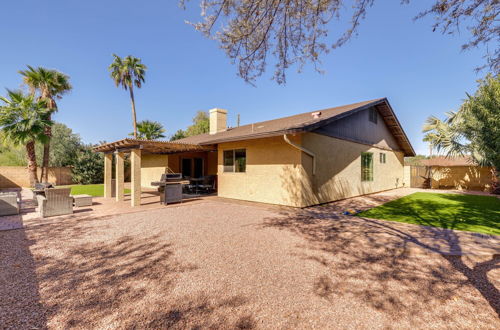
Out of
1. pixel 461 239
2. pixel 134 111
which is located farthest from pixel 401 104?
pixel 134 111

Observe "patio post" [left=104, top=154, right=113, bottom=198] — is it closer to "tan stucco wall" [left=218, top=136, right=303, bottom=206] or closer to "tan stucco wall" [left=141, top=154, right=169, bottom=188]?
"tan stucco wall" [left=141, top=154, right=169, bottom=188]

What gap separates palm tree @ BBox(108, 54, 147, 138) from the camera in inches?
890

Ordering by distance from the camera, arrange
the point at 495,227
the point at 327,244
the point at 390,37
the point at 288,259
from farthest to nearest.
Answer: the point at 390,37 → the point at 495,227 → the point at 327,244 → the point at 288,259

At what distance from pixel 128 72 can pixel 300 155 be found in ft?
72.8

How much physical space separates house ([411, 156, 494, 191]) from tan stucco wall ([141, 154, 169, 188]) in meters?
21.1

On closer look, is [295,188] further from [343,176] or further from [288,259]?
[288,259]

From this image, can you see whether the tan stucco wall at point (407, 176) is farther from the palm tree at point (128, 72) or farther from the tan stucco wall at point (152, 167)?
the palm tree at point (128, 72)

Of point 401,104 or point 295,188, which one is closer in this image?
point 295,188

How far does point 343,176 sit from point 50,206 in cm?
1168

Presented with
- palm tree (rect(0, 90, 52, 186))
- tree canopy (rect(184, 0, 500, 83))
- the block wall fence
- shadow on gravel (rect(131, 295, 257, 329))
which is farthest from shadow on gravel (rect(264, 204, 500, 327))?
the block wall fence

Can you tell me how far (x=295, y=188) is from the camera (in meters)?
8.70

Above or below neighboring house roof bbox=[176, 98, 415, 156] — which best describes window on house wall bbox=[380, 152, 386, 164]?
below

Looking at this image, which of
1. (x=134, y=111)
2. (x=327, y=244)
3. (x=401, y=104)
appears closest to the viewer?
(x=327, y=244)

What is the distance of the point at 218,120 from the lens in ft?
46.2
